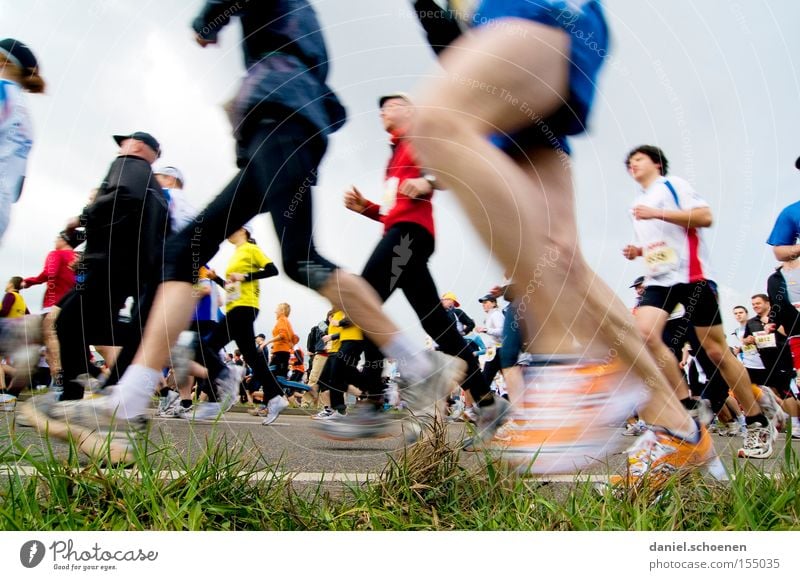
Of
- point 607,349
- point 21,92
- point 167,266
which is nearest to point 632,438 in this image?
point 607,349

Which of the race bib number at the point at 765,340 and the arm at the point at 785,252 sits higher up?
the arm at the point at 785,252

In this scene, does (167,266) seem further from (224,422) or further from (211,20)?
(211,20)

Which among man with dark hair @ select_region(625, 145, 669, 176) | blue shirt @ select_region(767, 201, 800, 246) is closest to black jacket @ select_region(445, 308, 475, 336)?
man with dark hair @ select_region(625, 145, 669, 176)

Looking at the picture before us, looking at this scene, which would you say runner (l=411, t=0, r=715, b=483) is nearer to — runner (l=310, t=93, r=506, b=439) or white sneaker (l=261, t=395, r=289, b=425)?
runner (l=310, t=93, r=506, b=439)

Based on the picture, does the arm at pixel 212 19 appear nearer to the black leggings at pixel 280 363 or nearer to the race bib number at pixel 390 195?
the race bib number at pixel 390 195

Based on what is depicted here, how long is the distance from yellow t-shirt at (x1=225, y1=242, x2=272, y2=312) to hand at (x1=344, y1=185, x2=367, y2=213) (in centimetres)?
24

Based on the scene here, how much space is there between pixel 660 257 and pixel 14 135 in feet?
5.72

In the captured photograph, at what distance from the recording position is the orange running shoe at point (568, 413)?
5.01 feet

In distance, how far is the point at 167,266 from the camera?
1555mm

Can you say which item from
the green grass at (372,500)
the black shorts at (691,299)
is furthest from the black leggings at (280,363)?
the black shorts at (691,299)

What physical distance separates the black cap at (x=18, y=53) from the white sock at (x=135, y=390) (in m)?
0.79

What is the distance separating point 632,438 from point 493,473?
57 cm

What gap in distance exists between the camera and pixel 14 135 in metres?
1.48
